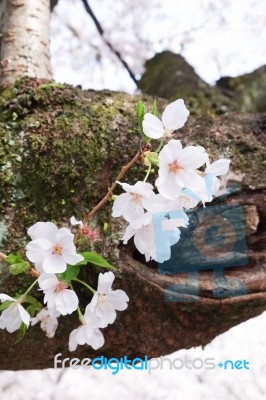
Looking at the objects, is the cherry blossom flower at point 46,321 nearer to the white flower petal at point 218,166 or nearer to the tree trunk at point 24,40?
the white flower petal at point 218,166

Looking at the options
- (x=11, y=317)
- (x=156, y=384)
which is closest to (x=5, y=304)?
(x=11, y=317)

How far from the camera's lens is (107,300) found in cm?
80

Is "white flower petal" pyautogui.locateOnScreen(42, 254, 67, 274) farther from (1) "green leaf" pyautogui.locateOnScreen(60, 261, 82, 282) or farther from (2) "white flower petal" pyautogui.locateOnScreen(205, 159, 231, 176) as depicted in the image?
(2) "white flower petal" pyautogui.locateOnScreen(205, 159, 231, 176)

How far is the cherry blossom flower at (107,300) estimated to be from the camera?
77cm

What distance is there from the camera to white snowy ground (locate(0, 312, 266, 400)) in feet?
10.9

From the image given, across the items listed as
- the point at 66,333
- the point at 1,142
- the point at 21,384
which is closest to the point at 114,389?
the point at 21,384

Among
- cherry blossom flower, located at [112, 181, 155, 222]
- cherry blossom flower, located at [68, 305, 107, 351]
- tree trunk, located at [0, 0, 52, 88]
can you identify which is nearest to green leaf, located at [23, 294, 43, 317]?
cherry blossom flower, located at [68, 305, 107, 351]

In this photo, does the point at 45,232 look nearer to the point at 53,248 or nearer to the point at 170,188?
the point at 53,248

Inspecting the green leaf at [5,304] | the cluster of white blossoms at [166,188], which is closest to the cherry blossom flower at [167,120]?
the cluster of white blossoms at [166,188]

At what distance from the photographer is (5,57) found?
52.9 inches

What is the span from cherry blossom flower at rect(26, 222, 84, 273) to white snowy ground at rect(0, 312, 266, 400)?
2906 mm

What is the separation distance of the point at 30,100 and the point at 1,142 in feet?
0.49

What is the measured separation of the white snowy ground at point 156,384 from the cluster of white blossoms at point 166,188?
286 centimetres

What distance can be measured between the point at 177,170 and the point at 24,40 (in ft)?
3.29
